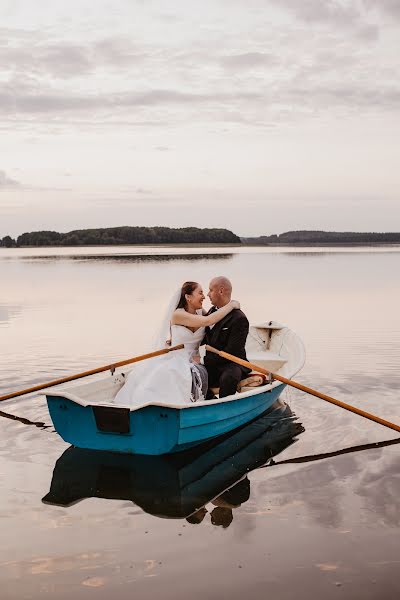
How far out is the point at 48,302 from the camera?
26562mm

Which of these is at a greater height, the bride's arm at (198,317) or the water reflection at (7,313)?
the bride's arm at (198,317)

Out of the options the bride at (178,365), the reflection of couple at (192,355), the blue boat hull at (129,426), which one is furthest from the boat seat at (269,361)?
the blue boat hull at (129,426)

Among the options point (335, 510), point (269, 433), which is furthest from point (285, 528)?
point (269, 433)

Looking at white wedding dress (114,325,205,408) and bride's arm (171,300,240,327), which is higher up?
bride's arm (171,300,240,327)

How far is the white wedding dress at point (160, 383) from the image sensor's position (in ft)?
28.0

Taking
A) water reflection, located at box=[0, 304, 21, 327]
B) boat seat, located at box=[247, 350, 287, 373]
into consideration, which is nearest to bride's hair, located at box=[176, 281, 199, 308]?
boat seat, located at box=[247, 350, 287, 373]

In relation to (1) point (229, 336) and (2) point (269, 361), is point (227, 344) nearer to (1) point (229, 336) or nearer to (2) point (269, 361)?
(1) point (229, 336)

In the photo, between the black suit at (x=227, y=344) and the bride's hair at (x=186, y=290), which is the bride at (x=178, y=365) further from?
the black suit at (x=227, y=344)

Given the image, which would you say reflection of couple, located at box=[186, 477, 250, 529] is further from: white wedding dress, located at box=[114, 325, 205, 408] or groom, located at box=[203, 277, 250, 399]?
groom, located at box=[203, 277, 250, 399]

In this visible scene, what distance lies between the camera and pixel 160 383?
862cm

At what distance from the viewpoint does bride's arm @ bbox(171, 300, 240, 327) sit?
9.44 metres

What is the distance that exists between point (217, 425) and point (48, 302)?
18.7 metres

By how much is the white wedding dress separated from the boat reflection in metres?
0.69

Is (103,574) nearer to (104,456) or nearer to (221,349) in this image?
(104,456)
